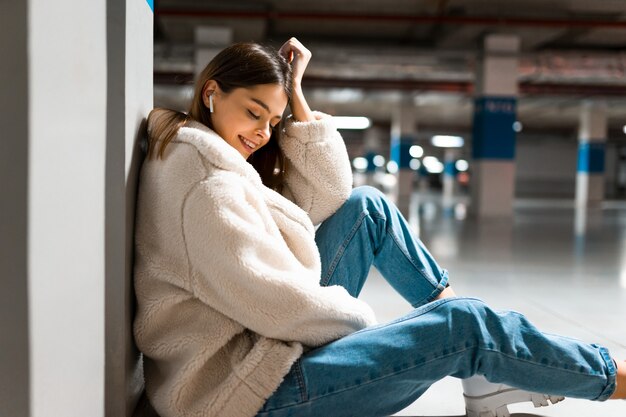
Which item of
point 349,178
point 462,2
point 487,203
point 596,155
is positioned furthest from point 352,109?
point 349,178

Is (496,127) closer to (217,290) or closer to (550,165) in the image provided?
(217,290)

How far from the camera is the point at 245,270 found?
1127mm

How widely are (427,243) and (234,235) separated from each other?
505 cm

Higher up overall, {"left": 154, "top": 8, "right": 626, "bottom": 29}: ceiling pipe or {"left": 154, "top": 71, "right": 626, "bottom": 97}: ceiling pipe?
{"left": 154, "top": 8, "right": 626, "bottom": 29}: ceiling pipe

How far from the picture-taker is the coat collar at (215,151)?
118 cm

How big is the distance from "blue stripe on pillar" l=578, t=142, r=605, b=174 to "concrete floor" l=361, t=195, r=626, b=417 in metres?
14.3

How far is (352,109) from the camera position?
21.6 meters

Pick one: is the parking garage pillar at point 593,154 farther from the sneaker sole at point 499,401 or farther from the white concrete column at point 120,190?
the white concrete column at point 120,190

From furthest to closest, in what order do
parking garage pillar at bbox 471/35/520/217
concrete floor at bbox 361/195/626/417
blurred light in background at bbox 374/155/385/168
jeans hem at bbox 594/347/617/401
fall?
blurred light in background at bbox 374/155/385/168 < parking garage pillar at bbox 471/35/520/217 < concrete floor at bbox 361/195/626/417 < jeans hem at bbox 594/347/617/401

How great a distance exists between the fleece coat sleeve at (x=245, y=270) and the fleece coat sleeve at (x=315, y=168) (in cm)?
50

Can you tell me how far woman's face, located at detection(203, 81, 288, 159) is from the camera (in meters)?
1.39

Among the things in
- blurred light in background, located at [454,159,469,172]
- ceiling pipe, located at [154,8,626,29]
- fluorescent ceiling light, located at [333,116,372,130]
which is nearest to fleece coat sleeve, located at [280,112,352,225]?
ceiling pipe, located at [154,8,626,29]

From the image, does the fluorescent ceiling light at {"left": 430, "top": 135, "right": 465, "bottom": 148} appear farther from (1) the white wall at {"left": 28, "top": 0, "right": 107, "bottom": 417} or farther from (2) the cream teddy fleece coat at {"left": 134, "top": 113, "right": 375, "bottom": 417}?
(1) the white wall at {"left": 28, "top": 0, "right": 107, "bottom": 417}

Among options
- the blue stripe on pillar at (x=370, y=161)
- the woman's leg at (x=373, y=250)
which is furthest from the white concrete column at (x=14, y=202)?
the blue stripe on pillar at (x=370, y=161)
